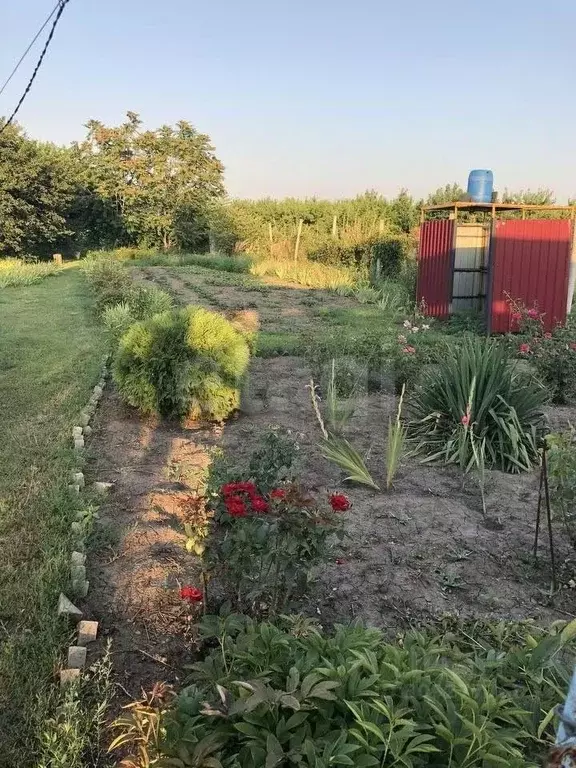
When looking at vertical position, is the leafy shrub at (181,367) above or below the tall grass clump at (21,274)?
below

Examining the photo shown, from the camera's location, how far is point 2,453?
4340mm

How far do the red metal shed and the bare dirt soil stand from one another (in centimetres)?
563

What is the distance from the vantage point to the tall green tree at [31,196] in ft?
80.9

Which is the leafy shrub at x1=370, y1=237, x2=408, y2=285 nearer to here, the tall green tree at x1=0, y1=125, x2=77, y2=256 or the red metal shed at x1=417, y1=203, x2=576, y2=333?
the red metal shed at x1=417, y1=203, x2=576, y2=333

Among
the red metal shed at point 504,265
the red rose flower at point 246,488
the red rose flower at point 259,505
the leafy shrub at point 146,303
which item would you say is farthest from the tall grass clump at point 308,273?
the red rose flower at point 259,505

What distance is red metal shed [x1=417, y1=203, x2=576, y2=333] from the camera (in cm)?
959

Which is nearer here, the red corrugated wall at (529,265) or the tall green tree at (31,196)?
the red corrugated wall at (529,265)

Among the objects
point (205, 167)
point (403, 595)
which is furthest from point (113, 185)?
point (403, 595)

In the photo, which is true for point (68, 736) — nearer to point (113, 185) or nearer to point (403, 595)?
point (403, 595)

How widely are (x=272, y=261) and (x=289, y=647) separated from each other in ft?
61.8

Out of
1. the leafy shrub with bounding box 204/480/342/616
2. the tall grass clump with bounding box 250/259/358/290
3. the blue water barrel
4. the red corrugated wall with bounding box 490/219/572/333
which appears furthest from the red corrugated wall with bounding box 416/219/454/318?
the leafy shrub with bounding box 204/480/342/616

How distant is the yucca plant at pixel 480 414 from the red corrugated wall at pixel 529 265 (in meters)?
5.20

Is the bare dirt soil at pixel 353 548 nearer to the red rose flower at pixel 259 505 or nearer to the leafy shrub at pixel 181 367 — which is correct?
the leafy shrub at pixel 181 367

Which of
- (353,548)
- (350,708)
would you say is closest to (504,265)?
(353,548)
